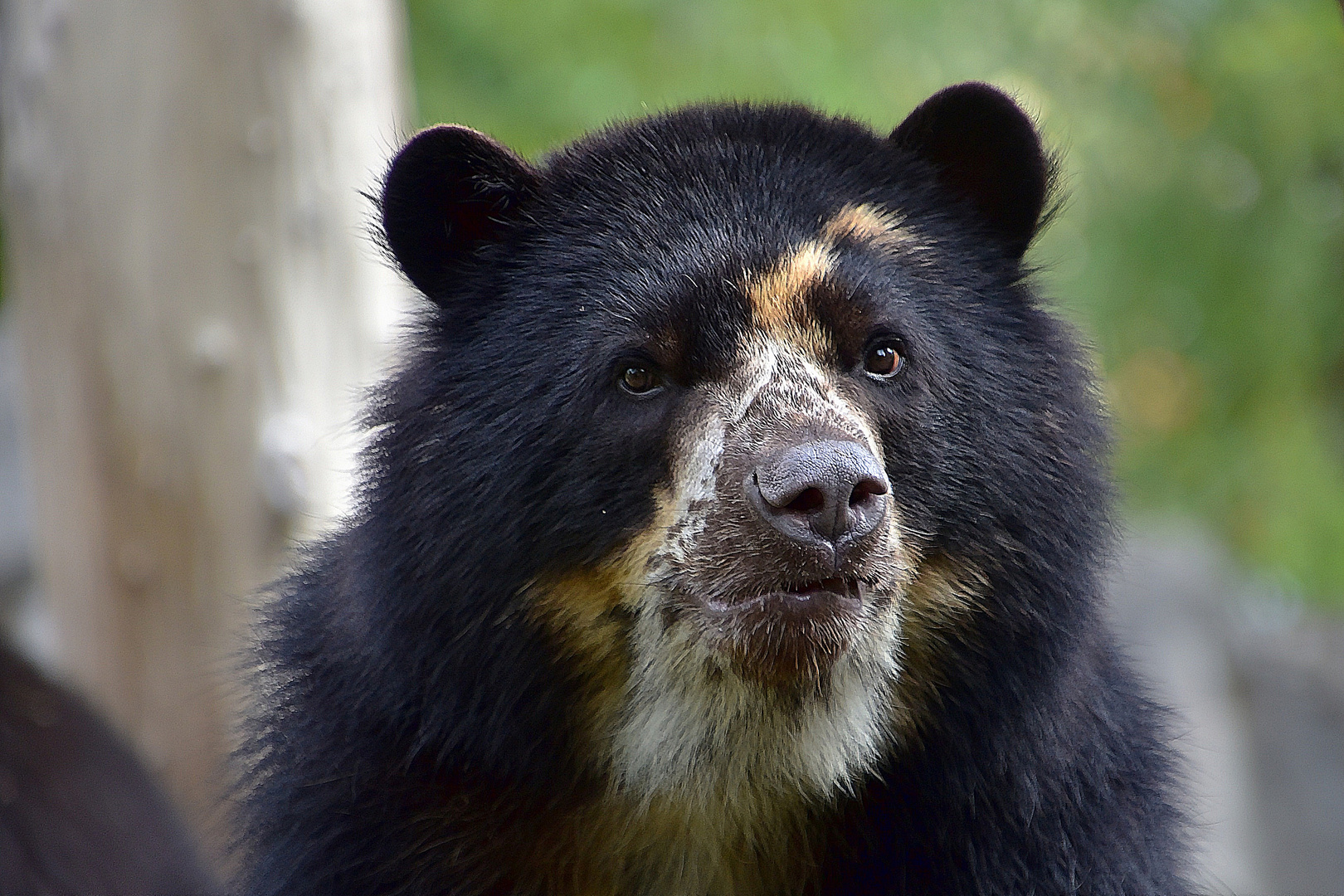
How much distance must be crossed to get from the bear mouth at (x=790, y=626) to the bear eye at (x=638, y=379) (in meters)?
0.47

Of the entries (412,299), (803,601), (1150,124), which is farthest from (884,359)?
(1150,124)

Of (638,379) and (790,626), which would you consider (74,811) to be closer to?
(638,379)

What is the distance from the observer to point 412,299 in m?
3.79

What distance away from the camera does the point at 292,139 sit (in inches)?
217

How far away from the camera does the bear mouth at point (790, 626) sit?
2793 mm

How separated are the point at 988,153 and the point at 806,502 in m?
1.17

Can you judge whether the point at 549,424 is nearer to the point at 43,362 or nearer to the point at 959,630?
the point at 959,630

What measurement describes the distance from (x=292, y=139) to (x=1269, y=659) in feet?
29.2

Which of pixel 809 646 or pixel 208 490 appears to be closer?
pixel 809 646

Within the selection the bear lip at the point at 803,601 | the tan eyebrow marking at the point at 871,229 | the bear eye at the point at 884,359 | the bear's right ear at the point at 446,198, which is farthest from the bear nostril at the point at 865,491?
the bear's right ear at the point at 446,198

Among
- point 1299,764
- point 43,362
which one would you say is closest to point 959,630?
point 43,362

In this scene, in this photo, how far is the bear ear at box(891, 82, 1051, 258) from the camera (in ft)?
11.0

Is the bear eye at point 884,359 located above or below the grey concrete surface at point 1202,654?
above

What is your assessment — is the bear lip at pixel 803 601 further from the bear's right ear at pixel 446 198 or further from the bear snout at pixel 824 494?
the bear's right ear at pixel 446 198
